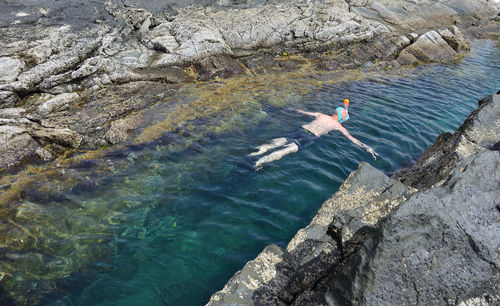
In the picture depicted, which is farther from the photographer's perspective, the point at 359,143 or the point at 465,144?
the point at 359,143

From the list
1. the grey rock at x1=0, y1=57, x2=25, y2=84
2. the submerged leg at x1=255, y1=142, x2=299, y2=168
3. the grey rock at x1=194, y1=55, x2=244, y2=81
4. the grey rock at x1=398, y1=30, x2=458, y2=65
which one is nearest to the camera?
the submerged leg at x1=255, y1=142, x2=299, y2=168

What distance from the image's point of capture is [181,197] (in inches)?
315

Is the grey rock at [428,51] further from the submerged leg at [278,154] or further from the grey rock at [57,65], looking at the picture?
the grey rock at [57,65]

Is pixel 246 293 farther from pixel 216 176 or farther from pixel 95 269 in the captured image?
pixel 216 176

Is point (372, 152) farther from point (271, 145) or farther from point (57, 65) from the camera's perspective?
point (57, 65)

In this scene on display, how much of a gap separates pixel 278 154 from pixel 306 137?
1656 millimetres

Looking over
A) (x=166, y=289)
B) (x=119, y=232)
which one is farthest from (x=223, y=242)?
(x=119, y=232)

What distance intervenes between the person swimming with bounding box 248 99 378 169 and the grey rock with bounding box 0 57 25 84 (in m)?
9.92

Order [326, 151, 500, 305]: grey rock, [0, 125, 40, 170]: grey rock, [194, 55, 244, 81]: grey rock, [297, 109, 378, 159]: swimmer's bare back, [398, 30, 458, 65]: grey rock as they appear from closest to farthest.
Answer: [326, 151, 500, 305]: grey rock
[0, 125, 40, 170]: grey rock
[297, 109, 378, 159]: swimmer's bare back
[194, 55, 244, 81]: grey rock
[398, 30, 458, 65]: grey rock

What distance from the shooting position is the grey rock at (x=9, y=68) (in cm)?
1186

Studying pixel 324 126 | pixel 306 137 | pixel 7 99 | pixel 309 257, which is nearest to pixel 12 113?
pixel 7 99

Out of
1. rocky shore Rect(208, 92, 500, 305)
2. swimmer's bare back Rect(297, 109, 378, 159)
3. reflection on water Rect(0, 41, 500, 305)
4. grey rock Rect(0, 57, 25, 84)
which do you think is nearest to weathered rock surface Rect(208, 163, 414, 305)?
rocky shore Rect(208, 92, 500, 305)

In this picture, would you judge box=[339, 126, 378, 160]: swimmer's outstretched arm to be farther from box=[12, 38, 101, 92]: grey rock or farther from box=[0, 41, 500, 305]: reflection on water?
box=[12, 38, 101, 92]: grey rock

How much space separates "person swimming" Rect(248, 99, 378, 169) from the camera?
31.7ft
